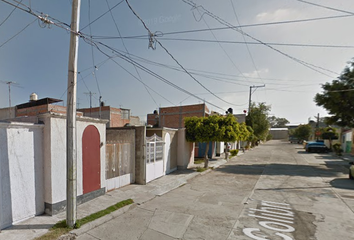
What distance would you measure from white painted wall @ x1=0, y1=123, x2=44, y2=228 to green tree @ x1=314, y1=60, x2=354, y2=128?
1827 cm

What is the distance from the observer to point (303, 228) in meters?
4.42

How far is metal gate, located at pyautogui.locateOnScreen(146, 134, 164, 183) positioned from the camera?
341 inches

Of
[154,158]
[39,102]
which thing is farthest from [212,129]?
[39,102]

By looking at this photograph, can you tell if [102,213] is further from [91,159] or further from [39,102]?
[39,102]

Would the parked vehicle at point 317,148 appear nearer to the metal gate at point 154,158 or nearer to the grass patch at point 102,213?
the metal gate at point 154,158

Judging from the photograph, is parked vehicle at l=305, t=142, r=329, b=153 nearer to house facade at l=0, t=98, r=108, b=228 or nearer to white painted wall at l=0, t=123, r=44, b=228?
house facade at l=0, t=98, r=108, b=228

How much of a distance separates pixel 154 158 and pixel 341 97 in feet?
49.5

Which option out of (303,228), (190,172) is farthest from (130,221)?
(190,172)

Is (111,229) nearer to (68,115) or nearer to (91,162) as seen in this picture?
(91,162)

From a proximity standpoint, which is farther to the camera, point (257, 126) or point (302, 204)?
point (257, 126)

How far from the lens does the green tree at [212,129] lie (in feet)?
36.4

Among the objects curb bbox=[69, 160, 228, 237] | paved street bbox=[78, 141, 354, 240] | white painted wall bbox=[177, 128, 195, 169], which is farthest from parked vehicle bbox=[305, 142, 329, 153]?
curb bbox=[69, 160, 228, 237]

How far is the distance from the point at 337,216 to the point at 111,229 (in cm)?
641

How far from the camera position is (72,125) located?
13.7ft
